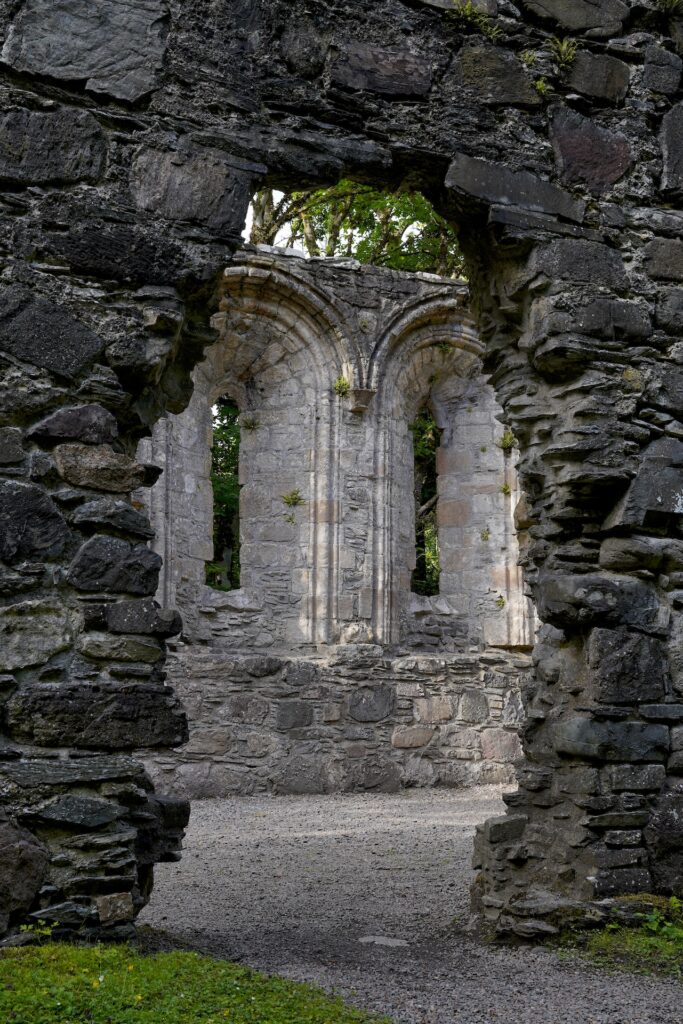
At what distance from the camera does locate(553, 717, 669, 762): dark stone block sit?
16.9 ft

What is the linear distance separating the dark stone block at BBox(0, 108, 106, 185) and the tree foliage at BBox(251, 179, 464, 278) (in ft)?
39.6

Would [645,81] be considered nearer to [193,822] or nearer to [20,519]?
[20,519]

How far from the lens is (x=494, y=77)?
5672 mm

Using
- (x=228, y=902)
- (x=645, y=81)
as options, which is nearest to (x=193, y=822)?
(x=228, y=902)

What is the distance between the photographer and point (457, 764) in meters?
12.4

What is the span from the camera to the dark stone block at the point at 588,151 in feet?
18.7

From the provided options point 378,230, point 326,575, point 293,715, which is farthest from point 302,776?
point 378,230

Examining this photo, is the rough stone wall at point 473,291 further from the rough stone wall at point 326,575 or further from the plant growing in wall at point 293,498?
the plant growing in wall at point 293,498

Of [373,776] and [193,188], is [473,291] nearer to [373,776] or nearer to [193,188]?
[193,188]

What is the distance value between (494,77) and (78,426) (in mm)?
2885

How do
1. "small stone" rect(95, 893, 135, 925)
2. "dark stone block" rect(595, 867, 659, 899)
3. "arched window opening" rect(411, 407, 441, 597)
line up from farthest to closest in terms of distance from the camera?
"arched window opening" rect(411, 407, 441, 597) < "dark stone block" rect(595, 867, 659, 899) < "small stone" rect(95, 893, 135, 925)

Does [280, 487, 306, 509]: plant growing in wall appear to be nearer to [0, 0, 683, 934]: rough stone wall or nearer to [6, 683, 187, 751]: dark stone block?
[0, 0, 683, 934]: rough stone wall

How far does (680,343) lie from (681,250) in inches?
20.2

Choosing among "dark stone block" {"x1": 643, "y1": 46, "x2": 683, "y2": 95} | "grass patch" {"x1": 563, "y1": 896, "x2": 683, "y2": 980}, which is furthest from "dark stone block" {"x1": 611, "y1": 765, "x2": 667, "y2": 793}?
"dark stone block" {"x1": 643, "y1": 46, "x2": 683, "y2": 95}
